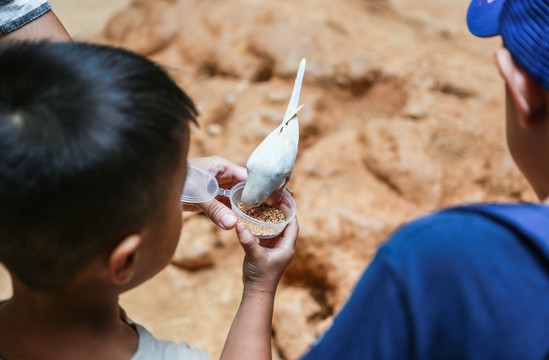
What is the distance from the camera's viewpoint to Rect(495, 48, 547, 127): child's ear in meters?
0.65

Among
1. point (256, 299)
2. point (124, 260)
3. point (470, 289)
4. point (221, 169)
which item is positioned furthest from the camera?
point (221, 169)

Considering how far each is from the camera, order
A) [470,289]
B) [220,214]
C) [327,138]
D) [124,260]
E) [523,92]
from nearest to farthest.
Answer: [470,289], [523,92], [124,260], [220,214], [327,138]

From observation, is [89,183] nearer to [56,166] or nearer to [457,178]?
[56,166]

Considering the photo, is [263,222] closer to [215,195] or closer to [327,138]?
[215,195]

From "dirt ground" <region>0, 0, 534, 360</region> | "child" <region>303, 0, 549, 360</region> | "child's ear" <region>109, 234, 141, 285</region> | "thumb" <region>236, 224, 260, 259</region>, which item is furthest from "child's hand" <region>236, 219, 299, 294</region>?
"dirt ground" <region>0, 0, 534, 360</region>

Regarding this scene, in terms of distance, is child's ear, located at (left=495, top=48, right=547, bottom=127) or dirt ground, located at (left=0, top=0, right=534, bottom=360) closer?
child's ear, located at (left=495, top=48, right=547, bottom=127)

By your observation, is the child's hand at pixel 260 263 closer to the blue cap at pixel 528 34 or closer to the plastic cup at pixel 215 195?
the plastic cup at pixel 215 195

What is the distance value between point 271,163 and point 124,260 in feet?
1.92

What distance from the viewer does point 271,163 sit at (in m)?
1.27

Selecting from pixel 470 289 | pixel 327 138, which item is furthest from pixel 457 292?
pixel 327 138

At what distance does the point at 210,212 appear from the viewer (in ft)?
4.10

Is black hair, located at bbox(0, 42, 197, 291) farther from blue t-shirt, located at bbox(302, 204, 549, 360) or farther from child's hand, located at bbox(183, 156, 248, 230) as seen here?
child's hand, located at bbox(183, 156, 248, 230)

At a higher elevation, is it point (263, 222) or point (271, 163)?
point (271, 163)

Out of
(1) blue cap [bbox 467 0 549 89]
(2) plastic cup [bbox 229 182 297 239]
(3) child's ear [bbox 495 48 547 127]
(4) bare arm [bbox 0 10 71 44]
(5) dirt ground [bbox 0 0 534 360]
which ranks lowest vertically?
(5) dirt ground [bbox 0 0 534 360]
